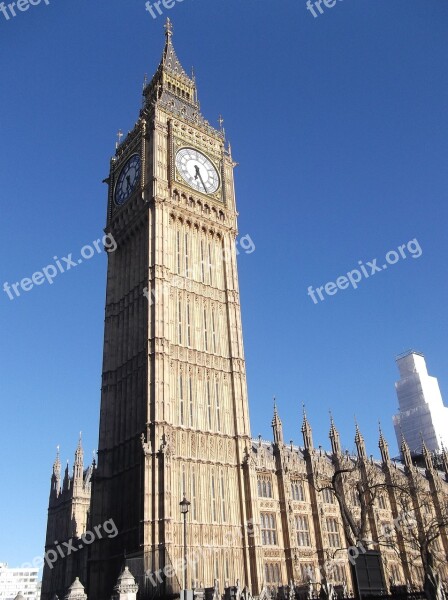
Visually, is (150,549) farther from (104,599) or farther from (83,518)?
(83,518)

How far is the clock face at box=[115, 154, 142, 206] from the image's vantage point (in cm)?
5703

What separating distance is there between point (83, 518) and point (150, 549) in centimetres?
2512

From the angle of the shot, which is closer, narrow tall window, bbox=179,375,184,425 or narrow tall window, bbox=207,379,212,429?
narrow tall window, bbox=179,375,184,425

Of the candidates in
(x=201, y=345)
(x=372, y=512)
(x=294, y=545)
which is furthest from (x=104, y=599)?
(x=372, y=512)

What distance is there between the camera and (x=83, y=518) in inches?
2395

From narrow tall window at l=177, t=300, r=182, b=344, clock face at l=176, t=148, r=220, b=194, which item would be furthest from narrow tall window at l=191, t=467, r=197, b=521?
clock face at l=176, t=148, r=220, b=194

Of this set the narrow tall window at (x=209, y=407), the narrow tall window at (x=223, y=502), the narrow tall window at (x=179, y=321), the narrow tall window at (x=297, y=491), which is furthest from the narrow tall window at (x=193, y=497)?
the narrow tall window at (x=297, y=491)

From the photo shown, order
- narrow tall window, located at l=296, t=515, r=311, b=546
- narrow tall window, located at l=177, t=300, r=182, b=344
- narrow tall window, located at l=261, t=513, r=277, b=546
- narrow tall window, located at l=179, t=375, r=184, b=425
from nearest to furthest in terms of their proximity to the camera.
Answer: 1. narrow tall window, located at l=179, t=375, r=184, b=425
2. narrow tall window, located at l=177, t=300, r=182, b=344
3. narrow tall window, located at l=261, t=513, r=277, b=546
4. narrow tall window, located at l=296, t=515, r=311, b=546

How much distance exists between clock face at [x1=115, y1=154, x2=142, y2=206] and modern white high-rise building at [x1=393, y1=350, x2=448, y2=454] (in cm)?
7088

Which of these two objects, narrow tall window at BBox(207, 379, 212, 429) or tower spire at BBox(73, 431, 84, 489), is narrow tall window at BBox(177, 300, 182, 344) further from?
tower spire at BBox(73, 431, 84, 489)

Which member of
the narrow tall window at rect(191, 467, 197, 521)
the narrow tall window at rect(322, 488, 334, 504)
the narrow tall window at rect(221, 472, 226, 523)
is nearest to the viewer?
the narrow tall window at rect(191, 467, 197, 521)

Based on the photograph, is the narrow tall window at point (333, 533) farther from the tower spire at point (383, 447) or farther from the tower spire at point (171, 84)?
the tower spire at point (171, 84)

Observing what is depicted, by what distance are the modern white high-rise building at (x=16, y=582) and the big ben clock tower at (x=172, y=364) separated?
159 metres

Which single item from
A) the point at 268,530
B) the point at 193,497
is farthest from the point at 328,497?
the point at 193,497
